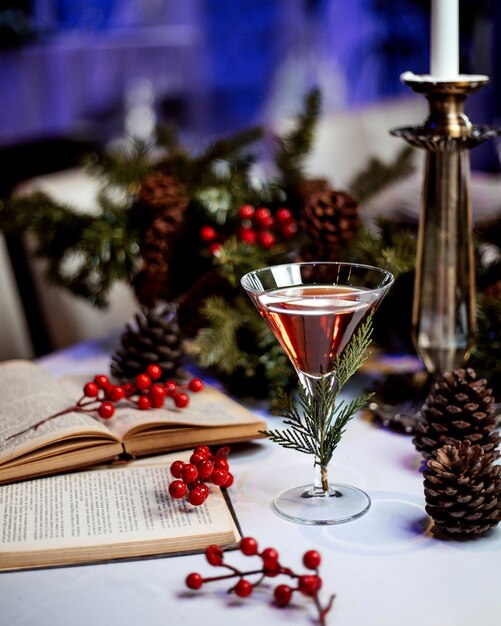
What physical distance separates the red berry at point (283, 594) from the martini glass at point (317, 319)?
13 cm

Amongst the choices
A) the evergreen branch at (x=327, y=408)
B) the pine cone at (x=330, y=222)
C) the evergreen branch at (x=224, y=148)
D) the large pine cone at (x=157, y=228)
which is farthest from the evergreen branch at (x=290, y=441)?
the evergreen branch at (x=224, y=148)

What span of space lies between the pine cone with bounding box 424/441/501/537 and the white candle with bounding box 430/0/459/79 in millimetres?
427

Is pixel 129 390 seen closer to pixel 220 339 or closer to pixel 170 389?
pixel 170 389

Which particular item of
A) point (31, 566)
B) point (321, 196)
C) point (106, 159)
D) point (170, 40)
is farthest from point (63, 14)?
point (31, 566)

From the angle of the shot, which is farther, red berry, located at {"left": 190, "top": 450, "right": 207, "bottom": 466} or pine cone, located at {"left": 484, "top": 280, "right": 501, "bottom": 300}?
pine cone, located at {"left": 484, "top": 280, "right": 501, "bottom": 300}

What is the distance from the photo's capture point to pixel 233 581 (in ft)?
2.20

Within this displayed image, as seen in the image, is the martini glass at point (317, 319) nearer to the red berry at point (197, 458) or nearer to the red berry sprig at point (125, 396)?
the red berry at point (197, 458)

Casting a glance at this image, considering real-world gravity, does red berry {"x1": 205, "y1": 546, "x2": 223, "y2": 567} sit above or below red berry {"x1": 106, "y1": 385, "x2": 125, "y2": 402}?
below

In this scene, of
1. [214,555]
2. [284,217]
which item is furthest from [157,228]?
[214,555]

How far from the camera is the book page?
85cm

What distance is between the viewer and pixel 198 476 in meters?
0.80

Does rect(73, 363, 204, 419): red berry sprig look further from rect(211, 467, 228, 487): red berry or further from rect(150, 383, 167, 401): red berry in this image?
rect(211, 467, 228, 487): red berry

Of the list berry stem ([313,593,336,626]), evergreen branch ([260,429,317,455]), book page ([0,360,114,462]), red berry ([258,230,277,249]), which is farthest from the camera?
red berry ([258,230,277,249])

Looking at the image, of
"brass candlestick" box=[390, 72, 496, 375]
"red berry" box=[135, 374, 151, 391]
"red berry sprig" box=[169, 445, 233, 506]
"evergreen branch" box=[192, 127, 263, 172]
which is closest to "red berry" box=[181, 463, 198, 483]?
"red berry sprig" box=[169, 445, 233, 506]
